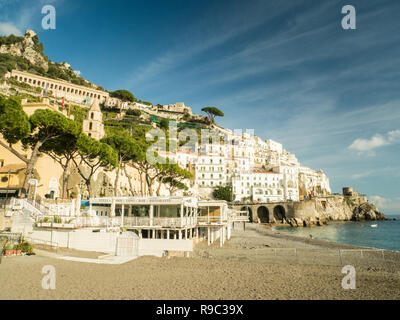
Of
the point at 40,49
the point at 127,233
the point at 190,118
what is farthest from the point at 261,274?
the point at 40,49

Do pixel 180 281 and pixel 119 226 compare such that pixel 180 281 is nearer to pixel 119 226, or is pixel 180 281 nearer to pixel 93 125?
pixel 119 226

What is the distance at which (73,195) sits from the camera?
37375 millimetres

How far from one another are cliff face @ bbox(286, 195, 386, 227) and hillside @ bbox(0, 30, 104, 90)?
4443 inches

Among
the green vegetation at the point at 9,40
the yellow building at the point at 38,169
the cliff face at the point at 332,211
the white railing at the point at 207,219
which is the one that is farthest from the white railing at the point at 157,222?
the green vegetation at the point at 9,40

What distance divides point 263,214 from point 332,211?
3081 cm

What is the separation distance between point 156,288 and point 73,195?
1183 inches

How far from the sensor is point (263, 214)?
85.1 metres

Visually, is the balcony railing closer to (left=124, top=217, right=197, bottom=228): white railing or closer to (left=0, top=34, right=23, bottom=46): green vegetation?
(left=124, top=217, right=197, bottom=228): white railing

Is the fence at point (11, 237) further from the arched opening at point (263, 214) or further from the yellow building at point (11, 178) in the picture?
the arched opening at point (263, 214)

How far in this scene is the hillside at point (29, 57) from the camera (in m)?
107

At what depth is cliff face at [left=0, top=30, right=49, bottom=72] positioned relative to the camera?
382ft

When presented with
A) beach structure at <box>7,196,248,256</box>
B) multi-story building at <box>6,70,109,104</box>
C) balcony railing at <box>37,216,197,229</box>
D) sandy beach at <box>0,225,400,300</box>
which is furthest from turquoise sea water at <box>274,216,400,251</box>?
multi-story building at <box>6,70,109,104</box>

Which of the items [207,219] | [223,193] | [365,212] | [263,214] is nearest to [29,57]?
[223,193]
